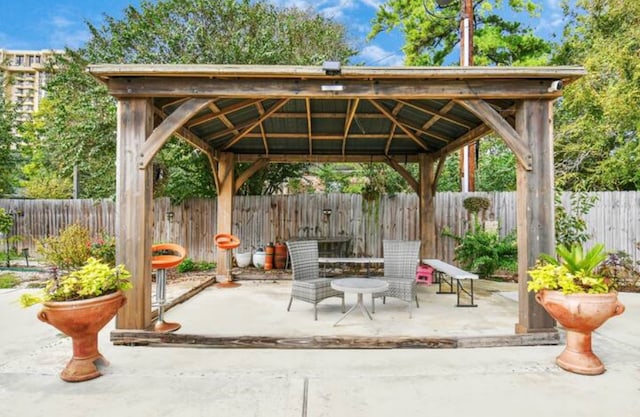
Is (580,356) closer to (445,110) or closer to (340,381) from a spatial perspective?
(340,381)

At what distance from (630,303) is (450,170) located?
7.16 metres

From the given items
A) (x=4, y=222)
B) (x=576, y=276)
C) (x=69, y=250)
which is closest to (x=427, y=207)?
(x=576, y=276)

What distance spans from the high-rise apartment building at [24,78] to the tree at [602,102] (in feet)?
40.2

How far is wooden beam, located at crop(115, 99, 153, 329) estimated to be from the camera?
3578 mm

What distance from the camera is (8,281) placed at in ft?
22.0

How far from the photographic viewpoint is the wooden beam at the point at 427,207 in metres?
7.30

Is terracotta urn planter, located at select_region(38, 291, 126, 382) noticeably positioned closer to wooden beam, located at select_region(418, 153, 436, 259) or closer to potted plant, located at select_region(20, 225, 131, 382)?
potted plant, located at select_region(20, 225, 131, 382)

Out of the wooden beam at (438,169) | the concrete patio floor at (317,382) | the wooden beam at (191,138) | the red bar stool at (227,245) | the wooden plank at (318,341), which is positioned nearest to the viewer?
the concrete patio floor at (317,382)

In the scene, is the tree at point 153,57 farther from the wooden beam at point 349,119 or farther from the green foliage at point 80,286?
the green foliage at point 80,286

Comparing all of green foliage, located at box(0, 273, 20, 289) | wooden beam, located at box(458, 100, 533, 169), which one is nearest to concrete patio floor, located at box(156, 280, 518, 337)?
wooden beam, located at box(458, 100, 533, 169)

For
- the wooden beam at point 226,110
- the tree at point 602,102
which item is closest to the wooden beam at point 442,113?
the wooden beam at point 226,110

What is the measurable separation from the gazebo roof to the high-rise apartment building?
6.27m

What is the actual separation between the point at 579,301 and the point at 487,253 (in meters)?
4.71

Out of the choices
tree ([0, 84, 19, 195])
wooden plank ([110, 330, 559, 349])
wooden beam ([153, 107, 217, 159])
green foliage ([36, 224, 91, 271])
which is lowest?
wooden plank ([110, 330, 559, 349])
